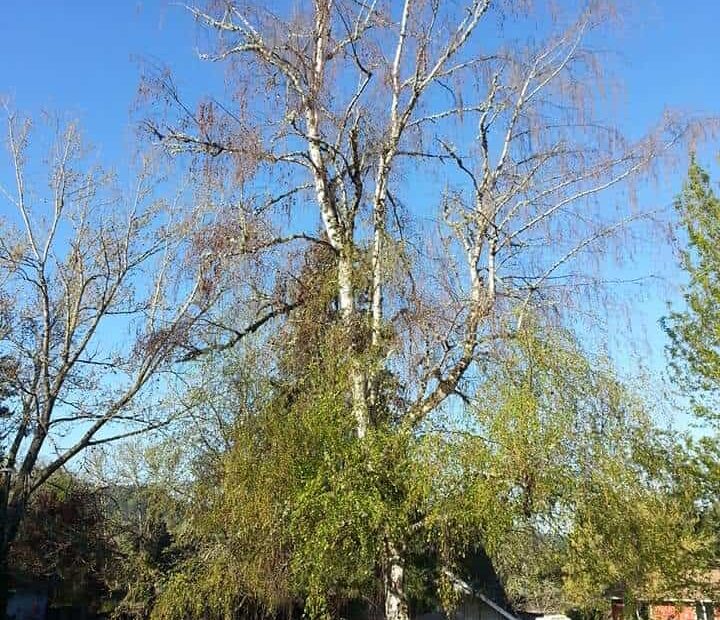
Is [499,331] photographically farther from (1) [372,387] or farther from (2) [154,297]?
(2) [154,297]

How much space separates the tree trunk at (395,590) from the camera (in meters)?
7.88

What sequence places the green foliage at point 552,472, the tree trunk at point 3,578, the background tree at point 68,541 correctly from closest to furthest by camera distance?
the green foliage at point 552,472
the tree trunk at point 3,578
the background tree at point 68,541

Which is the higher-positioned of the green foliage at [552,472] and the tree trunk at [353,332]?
the tree trunk at [353,332]

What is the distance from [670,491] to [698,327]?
3.66 meters

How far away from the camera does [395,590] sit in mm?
7945

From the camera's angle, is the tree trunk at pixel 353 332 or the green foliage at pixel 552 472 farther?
the tree trunk at pixel 353 332

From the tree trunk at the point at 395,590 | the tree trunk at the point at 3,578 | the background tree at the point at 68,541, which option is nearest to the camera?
the tree trunk at the point at 395,590

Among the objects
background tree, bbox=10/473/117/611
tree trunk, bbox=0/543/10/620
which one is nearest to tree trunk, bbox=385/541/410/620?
tree trunk, bbox=0/543/10/620

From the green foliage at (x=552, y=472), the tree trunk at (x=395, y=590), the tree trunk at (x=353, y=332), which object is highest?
the tree trunk at (x=353, y=332)

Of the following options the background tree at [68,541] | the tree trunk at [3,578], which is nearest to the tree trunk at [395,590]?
the tree trunk at [3,578]

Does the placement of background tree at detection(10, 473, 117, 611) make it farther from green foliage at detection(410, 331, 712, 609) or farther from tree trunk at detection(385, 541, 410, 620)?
green foliage at detection(410, 331, 712, 609)

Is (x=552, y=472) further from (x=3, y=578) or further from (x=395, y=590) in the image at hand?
(x=3, y=578)

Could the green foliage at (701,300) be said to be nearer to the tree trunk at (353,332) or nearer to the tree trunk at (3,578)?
the tree trunk at (353,332)

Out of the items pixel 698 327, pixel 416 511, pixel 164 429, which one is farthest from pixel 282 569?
pixel 698 327
